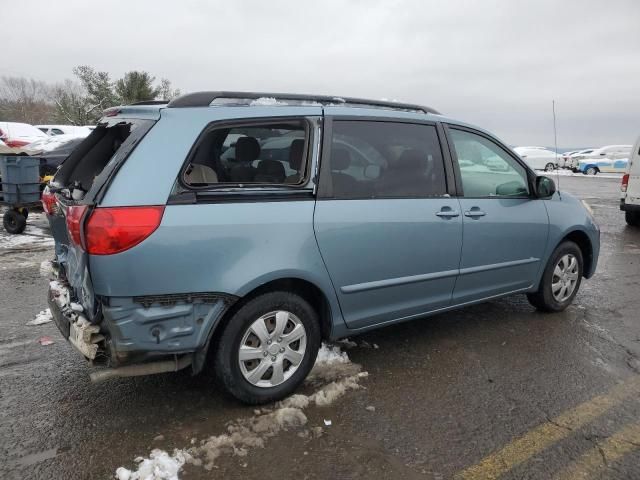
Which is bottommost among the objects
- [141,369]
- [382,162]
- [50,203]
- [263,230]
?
[141,369]

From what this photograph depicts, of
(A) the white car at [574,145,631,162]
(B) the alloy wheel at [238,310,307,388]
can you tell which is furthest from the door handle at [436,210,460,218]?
(A) the white car at [574,145,631,162]

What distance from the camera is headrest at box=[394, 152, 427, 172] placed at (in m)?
3.54

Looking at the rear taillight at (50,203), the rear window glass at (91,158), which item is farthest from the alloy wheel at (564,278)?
the rear taillight at (50,203)

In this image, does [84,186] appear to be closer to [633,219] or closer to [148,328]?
[148,328]

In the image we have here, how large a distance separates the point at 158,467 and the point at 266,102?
2.07 metres

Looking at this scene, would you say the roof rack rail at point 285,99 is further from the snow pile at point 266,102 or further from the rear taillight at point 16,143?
the rear taillight at point 16,143

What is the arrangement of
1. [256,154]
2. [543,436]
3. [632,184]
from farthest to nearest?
[632,184]
[256,154]
[543,436]

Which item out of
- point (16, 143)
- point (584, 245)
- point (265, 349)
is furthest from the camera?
point (16, 143)

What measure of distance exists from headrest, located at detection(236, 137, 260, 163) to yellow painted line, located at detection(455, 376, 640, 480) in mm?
2147

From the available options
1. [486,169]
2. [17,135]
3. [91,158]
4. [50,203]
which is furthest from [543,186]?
[17,135]

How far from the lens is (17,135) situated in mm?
15820

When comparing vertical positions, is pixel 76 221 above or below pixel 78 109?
below

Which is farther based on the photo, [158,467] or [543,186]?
[543,186]

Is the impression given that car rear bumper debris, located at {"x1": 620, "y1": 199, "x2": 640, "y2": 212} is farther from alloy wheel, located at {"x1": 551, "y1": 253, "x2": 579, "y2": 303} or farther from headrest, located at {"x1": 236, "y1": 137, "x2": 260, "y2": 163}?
headrest, located at {"x1": 236, "y1": 137, "x2": 260, "y2": 163}
